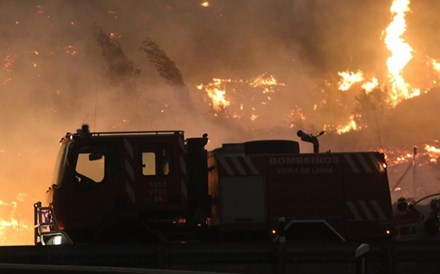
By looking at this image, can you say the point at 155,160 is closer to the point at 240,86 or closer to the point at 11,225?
the point at 11,225

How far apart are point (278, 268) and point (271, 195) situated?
134 inches

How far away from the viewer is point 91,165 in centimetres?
1157

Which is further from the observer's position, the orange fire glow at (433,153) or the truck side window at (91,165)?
the orange fire glow at (433,153)

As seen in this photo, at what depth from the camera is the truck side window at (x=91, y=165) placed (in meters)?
11.5

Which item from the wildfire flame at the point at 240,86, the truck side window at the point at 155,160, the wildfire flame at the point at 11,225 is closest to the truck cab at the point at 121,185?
the truck side window at the point at 155,160

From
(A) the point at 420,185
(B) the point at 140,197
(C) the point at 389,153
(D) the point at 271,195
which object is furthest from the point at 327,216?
(A) the point at 420,185

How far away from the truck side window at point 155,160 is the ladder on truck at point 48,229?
70.3 inches

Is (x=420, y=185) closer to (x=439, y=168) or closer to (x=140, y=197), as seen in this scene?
(x=439, y=168)

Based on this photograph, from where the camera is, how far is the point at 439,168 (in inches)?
3374

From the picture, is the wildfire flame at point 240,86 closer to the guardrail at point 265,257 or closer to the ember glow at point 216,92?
the ember glow at point 216,92

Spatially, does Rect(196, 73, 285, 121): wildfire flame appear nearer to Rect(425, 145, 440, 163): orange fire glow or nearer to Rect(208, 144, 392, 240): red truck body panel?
Rect(208, 144, 392, 240): red truck body panel

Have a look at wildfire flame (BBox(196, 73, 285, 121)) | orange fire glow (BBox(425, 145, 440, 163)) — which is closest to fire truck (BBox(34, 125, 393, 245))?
wildfire flame (BBox(196, 73, 285, 121))

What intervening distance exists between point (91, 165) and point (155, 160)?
45.2 inches

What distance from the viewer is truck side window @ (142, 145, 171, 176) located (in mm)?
11539
